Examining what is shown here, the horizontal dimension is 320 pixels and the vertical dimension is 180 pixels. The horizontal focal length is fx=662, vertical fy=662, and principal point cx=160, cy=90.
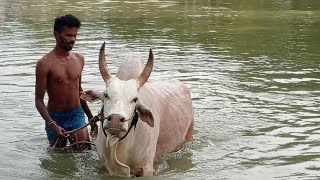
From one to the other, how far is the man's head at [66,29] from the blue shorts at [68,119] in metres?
0.86

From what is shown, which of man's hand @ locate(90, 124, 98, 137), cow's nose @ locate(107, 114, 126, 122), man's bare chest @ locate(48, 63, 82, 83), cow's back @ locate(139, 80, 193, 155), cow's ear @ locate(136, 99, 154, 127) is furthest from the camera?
man's hand @ locate(90, 124, 98, 137)

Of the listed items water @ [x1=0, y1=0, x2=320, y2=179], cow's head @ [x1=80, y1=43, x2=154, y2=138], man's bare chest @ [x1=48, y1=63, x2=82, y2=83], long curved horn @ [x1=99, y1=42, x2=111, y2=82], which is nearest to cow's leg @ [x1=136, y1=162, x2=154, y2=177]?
water @ [x1=0, y1=0, x2=320, y2=179]

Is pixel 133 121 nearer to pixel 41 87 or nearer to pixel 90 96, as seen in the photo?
pixel 90 96

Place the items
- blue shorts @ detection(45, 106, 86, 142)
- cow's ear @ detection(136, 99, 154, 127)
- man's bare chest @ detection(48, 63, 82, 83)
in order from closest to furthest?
cow's ear @ detection(136, 99, 154, 127) → man's bare chest @ detection(48, 63, 82, 83) → blue shorts @ detection(45, 106, 86, 142)

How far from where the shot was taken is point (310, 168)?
7.91m

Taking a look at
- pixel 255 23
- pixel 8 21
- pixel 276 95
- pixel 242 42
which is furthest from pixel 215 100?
pixel 8 21

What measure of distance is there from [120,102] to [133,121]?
46 centimetres

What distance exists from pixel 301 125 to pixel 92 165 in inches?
138

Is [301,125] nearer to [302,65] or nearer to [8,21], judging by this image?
[302,65]

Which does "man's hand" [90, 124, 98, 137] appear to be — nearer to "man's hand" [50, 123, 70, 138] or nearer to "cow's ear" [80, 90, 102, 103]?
"man's hand" [50, 123, 70, 138]

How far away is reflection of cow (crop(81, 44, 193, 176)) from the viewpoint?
21.1ft

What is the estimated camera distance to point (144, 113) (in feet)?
22.3

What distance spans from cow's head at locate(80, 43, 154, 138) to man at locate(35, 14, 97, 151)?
88cm

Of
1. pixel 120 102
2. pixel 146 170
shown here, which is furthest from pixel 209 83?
pixel 120 102
